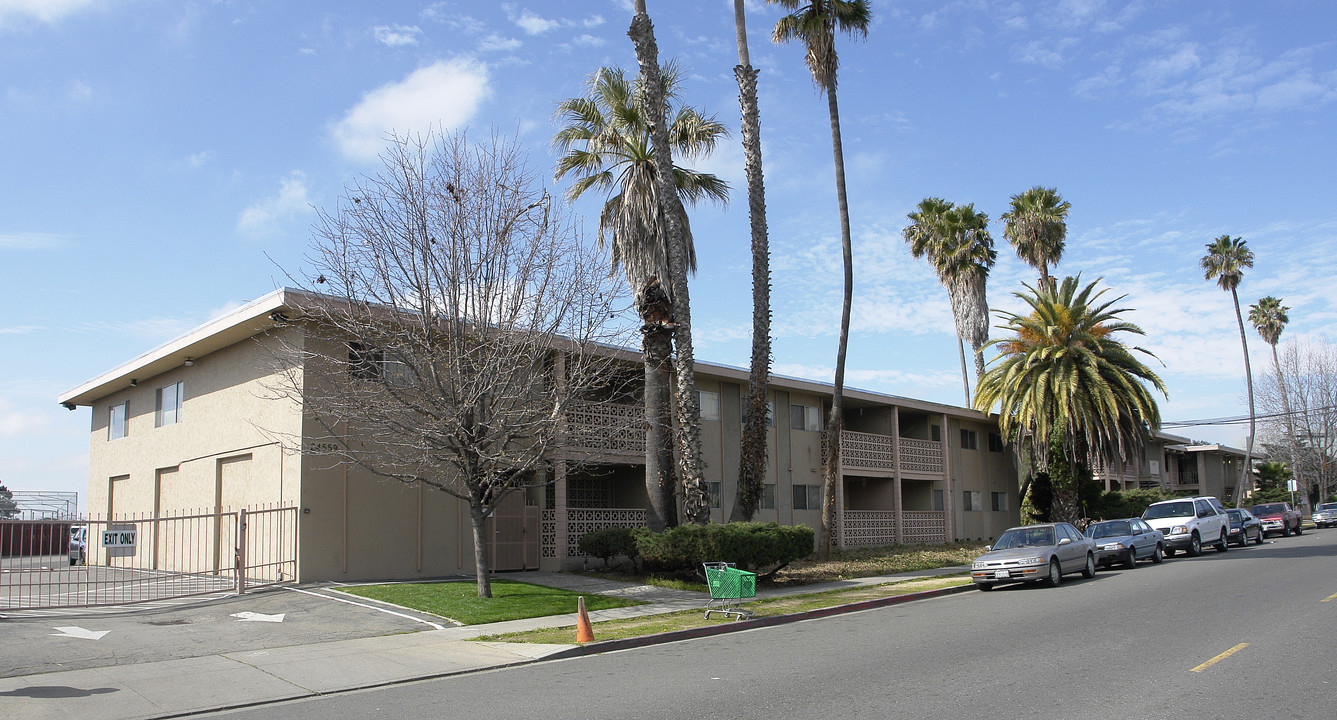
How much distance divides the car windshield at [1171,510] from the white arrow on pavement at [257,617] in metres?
26.5

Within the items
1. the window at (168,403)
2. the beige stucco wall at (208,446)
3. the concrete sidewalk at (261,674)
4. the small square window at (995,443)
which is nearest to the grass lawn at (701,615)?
the concrete sidewalk at (261,674)

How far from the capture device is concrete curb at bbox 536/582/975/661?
12.6 metres

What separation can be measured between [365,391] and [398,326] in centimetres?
211

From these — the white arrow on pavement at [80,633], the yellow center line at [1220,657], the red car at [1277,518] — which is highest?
the yellow center line at [1220,657]

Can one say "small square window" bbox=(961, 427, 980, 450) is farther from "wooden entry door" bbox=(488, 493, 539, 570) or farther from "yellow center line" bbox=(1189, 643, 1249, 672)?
"yellow center line" bbox=(1189, 643, 1249, 672)

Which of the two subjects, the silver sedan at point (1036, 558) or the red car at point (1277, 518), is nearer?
the silver sedan at point (1036, 558)

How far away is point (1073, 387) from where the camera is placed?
31062mm

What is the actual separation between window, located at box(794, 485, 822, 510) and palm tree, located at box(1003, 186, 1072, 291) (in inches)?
676

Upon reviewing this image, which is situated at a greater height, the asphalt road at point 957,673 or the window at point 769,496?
the window at point 769,496

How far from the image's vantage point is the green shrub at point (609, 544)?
2100 cm

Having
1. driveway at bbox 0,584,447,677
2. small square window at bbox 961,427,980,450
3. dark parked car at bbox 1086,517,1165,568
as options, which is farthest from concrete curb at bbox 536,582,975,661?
small square window at bbox 961,427,980,450

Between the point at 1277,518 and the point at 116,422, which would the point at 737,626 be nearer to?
the point at 116,422

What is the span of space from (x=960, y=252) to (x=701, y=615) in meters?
31.4

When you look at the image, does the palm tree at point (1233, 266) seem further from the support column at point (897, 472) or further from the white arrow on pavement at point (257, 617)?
the white arrow on pavement at point (257, 617)
